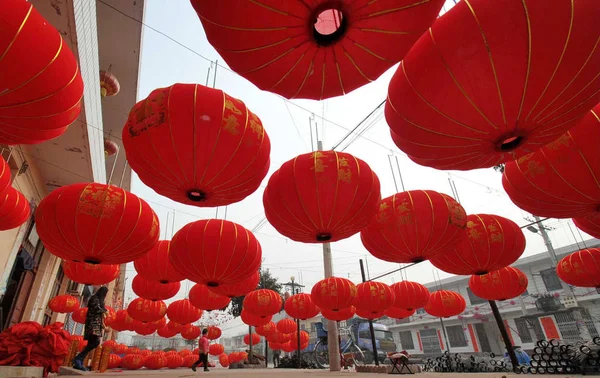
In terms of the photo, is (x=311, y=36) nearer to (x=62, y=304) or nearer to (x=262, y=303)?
(x=262, y=303)

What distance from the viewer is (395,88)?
7.96 feet

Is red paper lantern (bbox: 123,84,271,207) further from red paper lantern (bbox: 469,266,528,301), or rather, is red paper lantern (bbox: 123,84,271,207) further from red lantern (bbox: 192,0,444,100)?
red paper lantern (bbox: 469,266,528,301)

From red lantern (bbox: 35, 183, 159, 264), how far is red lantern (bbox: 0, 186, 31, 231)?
→ 0.66 m

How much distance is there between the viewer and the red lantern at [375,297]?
8955mm

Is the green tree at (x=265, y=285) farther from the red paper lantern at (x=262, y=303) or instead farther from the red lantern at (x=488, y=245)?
the red lantern at (x=488, y=245)

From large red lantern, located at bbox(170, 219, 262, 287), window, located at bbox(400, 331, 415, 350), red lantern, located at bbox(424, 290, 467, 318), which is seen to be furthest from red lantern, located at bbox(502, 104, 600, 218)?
window, located at bbox(400, 331, 415, 350)

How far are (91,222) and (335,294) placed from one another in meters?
6.46

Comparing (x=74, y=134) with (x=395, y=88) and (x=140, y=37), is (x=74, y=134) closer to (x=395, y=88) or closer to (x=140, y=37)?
(x=140, y=37)

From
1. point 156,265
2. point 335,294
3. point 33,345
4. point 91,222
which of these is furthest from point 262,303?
point 91,222

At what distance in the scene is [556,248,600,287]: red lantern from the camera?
21.7 feet

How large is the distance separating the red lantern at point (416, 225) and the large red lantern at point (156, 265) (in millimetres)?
4240

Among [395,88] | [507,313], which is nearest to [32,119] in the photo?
[395,88]

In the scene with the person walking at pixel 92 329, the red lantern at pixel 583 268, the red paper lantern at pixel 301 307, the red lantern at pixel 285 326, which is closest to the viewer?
the person walking at pixel 92 329

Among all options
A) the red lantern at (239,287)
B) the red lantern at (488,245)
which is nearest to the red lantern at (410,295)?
the red lantern at (488,245)
